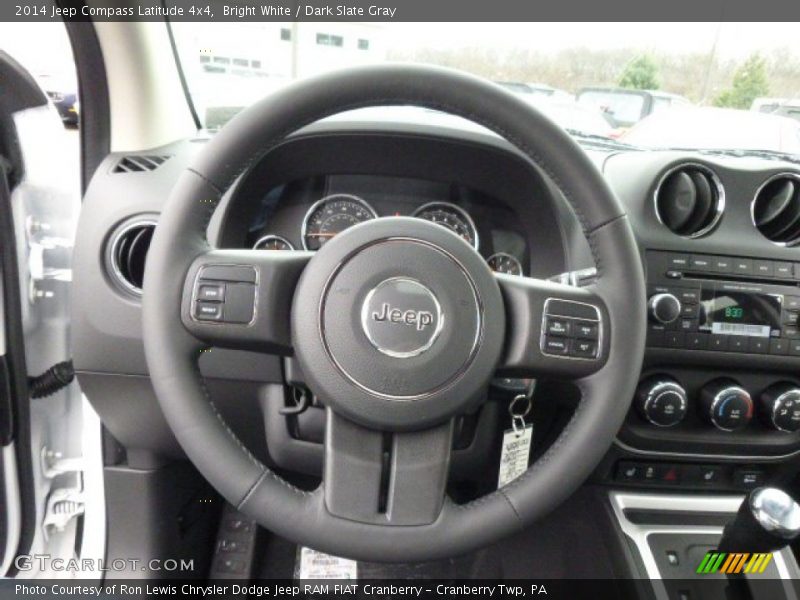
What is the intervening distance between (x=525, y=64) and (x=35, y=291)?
3.57 feet

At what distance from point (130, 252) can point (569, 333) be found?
797mm

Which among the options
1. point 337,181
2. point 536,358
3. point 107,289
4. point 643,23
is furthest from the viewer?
point 643,23

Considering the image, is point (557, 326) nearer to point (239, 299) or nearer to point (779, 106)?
point (239, 299)

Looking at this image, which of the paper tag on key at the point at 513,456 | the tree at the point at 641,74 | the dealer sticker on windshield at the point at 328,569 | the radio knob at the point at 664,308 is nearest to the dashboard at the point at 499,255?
the radio knob at the point at 664,308

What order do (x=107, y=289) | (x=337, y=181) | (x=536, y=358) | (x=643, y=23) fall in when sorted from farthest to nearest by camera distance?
(x=643, y=23), (x=337, y=181), (x=107, y=289), (x=536, y=358)

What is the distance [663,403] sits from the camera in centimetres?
127

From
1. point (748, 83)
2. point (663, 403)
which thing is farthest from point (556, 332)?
point (748, 83)

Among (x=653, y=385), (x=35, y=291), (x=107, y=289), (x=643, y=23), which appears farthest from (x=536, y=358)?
(x=35, y=291)

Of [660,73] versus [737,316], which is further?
[660,73]

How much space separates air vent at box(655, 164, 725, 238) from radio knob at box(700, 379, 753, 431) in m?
0.31

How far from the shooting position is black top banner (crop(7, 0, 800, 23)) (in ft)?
3.93

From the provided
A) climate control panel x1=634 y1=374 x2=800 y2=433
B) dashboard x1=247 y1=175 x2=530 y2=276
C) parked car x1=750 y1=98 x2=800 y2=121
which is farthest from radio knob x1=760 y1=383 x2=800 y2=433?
parked car x1=750 y1=98 x2=800 y2=121

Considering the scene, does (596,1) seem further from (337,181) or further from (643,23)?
(337,181)

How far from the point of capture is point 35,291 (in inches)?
51.5
